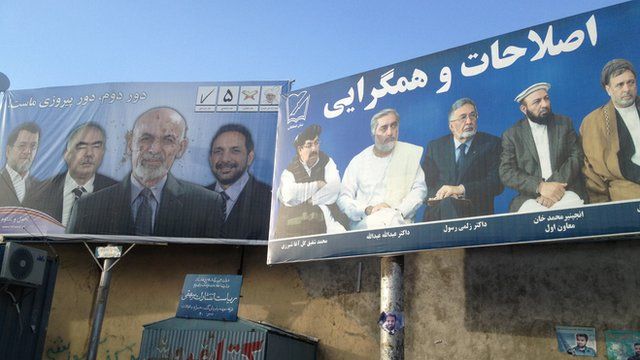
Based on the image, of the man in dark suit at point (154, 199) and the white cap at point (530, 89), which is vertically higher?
the white cap at point (530, 89)

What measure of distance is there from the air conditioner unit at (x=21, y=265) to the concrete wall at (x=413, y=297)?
12.2ft

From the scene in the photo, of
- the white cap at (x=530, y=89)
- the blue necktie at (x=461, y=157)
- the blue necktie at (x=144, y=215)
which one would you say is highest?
the white cap at (x=530, y=89)

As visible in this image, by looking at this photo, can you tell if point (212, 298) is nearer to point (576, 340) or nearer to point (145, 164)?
point (145, 164)

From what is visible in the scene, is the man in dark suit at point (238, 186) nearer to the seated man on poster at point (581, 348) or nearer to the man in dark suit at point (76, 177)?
the man in dark suit at point (76, 177)

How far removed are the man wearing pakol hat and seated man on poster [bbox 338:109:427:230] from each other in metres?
1.72

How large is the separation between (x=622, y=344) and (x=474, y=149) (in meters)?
4.03

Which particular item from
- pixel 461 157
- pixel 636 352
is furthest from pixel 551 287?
pixel 461 157

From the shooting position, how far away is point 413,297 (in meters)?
12.3

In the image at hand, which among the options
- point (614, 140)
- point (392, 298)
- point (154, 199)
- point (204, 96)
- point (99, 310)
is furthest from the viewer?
point (204, 96)

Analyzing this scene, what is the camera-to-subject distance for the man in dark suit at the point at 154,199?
558 inches

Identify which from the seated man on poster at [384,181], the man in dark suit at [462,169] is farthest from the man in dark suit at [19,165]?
the man in dark suit at [462,169]

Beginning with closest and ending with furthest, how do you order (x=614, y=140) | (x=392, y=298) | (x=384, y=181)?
(x=614, y=140) < (x=392, y=298) < (x=384, y=181)

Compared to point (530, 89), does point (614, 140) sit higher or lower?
lower

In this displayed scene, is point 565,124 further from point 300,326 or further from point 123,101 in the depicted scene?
point 123,101
